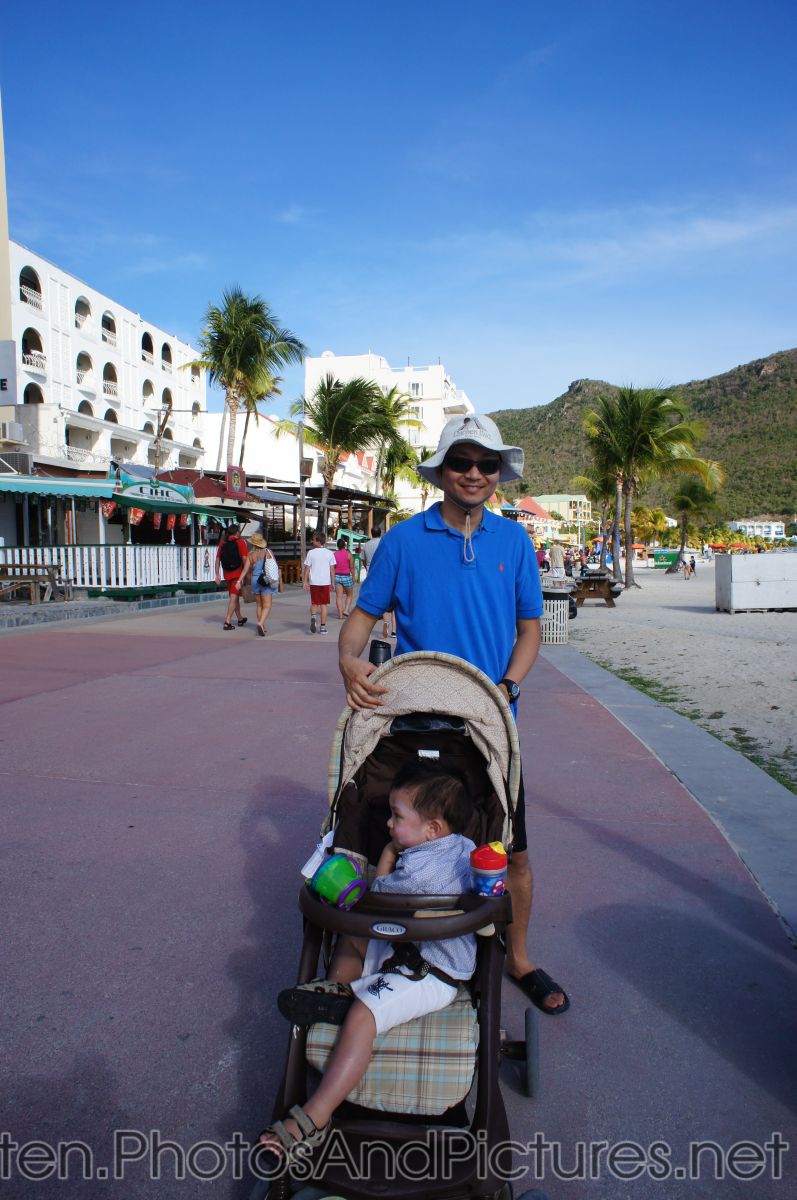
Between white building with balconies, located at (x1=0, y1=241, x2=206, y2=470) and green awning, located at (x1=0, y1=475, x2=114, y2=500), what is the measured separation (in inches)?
309

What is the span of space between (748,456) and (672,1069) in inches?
5411

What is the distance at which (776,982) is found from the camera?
10.2ft

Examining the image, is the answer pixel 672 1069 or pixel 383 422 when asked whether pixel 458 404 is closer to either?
pixel 383 422

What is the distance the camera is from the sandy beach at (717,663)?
7188mm

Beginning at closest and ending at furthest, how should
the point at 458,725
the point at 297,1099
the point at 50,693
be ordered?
1. the point at 297,1099
2. the point at 458,725
3. the point at 50,693

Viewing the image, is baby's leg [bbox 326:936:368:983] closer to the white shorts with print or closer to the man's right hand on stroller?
the white shorts with print

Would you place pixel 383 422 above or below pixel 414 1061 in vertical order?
above

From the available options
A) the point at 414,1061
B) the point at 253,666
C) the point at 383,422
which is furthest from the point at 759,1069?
the point at 383,422

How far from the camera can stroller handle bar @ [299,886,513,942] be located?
6.61ft

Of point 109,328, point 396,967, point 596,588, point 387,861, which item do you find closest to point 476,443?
point 387,861

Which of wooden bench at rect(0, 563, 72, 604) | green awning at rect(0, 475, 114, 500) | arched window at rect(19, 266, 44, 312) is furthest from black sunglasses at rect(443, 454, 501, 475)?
arched window at rect(19, 266, 44, 312)

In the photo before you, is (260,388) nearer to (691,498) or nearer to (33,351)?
(33,351)

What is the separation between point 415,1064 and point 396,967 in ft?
0.73

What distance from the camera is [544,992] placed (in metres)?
2.93
